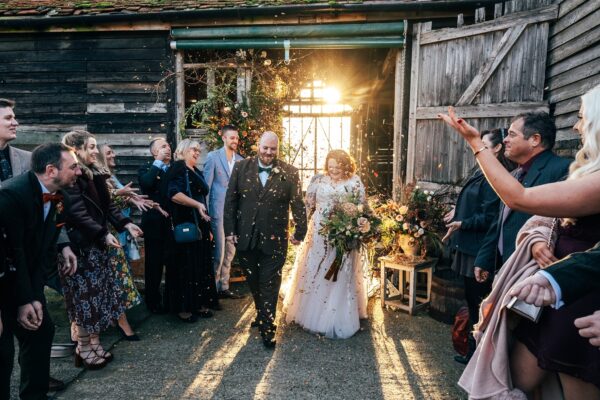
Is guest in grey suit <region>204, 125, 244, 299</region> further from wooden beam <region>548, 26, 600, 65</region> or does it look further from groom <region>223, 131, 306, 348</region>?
wooden beam <region>548, 26, 600, 65</region>

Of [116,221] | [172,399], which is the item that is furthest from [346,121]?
[172,399]

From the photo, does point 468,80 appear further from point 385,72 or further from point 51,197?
point 51,197

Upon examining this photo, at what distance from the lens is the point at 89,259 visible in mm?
3754

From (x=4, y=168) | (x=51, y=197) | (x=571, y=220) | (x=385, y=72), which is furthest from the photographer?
(x=385, y=72)

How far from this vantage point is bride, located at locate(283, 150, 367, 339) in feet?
15.1

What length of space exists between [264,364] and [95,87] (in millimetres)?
6287

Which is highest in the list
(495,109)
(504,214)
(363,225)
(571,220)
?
(495,109)

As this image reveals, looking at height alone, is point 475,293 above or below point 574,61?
below

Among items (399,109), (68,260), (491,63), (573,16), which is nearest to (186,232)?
(68,260)

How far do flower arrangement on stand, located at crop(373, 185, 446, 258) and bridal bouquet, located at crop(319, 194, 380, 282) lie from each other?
386 mm

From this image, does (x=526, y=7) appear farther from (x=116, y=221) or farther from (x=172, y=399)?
(x=172, y=399)

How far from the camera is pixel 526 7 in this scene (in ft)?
18.0

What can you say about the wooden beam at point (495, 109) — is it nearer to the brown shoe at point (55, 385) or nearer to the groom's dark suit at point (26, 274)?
the groom's dark suit at point (26, 274)

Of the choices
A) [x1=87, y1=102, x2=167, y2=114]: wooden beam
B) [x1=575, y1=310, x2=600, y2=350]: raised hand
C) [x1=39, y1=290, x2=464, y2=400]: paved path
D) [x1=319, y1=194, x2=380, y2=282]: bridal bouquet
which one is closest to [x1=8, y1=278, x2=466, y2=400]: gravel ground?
[x1=39, y1=290, x2=464, y2=400]: paved path
